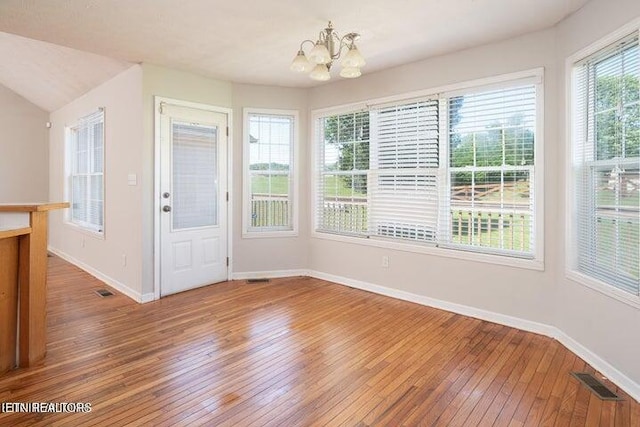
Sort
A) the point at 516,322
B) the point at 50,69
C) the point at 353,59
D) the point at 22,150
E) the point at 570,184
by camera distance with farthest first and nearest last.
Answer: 1. the point at 22,150
2. the point at 50,69
3. the point at 516,322
4. the point at 570,184
5. the point at 353,59

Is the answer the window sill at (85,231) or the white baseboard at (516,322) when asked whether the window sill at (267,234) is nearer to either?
the white baseboard at (516,322)

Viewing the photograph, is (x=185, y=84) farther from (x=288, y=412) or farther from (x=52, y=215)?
A: (x=52, y=215)

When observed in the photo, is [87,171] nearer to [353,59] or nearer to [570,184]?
[353,59]

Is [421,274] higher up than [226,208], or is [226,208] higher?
[226,208]

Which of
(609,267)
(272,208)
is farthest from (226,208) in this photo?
(609,267)

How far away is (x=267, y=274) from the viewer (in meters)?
4.71

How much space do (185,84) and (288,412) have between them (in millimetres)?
3534

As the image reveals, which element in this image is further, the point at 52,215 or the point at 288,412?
the point at 52,215

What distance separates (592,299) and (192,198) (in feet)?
12.6

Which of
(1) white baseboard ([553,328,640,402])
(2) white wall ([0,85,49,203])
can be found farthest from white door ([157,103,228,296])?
(2) white wall ([0,85,49,203])

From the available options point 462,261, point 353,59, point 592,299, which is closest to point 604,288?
point 592,299

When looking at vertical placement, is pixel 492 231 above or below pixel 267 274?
above

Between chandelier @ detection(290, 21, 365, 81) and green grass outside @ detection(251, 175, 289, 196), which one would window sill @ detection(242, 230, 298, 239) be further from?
chandelier @ detection(290, 21, 365, 81)

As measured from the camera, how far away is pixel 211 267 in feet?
14.4
